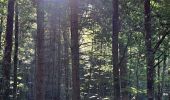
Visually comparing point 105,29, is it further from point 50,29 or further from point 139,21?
point 50,29

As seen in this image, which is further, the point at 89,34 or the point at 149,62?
the point at 89,34

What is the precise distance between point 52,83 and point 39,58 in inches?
864

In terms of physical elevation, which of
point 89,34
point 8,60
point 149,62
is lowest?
point 149,62

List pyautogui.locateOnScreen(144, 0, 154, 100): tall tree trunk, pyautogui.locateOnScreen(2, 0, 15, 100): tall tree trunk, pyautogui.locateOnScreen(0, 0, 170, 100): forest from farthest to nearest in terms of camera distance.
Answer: pyautogui.locateOnScreen(2, 0, 15, 100): tall tree trunk
pyautogui.locateOnScreen(144, 0, 154, 100): tall tree trunk
pyautogui.locateOnScreen(0, 0, 170, 100): forest

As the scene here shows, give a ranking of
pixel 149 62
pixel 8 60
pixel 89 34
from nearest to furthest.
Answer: pixel 149 62 → pixel 8 60 → pixel 89 34

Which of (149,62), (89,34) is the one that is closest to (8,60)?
(149,62)

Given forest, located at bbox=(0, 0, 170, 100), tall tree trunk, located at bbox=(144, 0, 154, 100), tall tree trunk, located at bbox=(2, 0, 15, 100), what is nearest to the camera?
forest, located at bbox=(0, 0, 170, 100)

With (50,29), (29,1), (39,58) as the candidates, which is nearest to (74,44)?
(39,58)

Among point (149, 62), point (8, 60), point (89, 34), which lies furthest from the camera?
point (89, 34)

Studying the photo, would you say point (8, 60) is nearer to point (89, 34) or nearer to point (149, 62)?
point (149, 62)

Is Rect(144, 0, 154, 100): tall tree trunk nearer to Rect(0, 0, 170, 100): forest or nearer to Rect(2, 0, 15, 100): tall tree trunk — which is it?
Rect(0, 0, 170, 100): forest

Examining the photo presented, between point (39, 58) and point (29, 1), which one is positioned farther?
point (29, 1)

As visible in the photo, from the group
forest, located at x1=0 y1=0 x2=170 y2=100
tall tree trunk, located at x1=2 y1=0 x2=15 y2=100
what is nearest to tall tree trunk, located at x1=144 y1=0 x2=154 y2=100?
forest, located at x1=0 y1=0 x2=170 y2=100

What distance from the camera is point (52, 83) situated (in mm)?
37562
